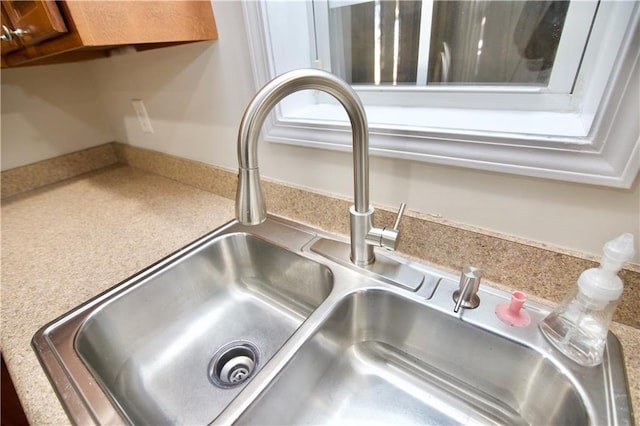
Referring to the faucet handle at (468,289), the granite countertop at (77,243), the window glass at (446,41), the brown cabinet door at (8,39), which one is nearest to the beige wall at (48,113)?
the granite countertop at (77,243)

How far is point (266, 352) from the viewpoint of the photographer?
704 millimetres

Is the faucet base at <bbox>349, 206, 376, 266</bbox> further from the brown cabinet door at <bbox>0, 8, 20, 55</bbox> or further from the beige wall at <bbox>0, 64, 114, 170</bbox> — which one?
the beige wall at <bbox>0, 64, 114, 170</bbox>

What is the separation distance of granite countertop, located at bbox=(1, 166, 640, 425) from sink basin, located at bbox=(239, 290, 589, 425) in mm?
143

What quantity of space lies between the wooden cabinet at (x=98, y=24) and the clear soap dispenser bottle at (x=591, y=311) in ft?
3.15

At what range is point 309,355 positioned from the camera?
55 centimetres

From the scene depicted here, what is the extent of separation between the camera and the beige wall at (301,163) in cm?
50

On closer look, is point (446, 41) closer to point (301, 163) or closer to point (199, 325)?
point (301, 163)

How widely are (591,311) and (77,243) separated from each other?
1.20 metres

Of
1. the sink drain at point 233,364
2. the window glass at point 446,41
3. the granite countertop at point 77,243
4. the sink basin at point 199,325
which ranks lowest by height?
the sink drain at point 233,364

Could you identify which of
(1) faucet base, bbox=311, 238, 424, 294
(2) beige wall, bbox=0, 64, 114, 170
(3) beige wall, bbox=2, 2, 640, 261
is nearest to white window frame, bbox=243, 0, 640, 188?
(3) beige wall, bbox=2, 2, 640, 261

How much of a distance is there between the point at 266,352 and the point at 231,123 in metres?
0.65

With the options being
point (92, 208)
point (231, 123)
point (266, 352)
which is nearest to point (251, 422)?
point (266, 352)

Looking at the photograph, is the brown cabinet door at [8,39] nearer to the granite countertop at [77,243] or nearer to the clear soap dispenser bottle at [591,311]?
the granite countertop at [77,243]

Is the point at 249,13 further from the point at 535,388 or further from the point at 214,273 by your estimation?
the point at 535,388
